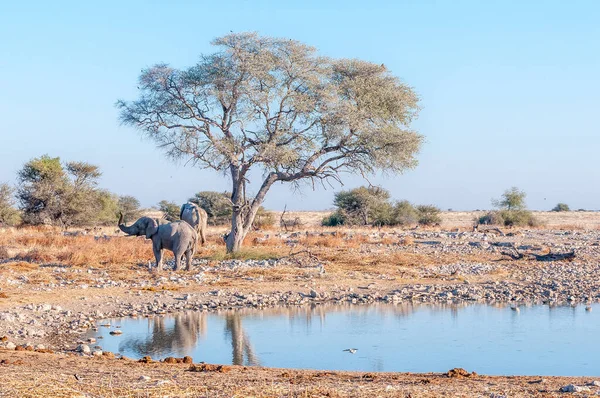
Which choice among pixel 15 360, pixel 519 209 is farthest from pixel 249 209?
pixel 519 209

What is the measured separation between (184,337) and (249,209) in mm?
11241

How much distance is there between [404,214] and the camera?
45438mm

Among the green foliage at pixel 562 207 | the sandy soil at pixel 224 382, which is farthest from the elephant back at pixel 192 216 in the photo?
the green foliage at pixel 562 207

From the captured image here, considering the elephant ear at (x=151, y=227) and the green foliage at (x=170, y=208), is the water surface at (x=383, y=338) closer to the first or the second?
the elephant ear at (x=151, y=227)

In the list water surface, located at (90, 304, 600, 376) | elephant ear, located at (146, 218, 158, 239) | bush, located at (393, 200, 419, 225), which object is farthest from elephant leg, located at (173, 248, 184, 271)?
A: bush, located at (393, 200, 419, 225)

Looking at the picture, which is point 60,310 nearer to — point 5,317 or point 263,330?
point 5,317

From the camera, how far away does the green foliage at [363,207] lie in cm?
4462

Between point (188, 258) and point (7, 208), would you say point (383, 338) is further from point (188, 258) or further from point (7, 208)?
point (7, 208)

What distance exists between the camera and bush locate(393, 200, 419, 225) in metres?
44.8

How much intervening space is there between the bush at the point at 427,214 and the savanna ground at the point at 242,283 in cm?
1337

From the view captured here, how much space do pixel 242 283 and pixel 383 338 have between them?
5.82 metres

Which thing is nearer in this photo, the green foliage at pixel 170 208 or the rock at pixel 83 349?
the rock at pixel 83 349

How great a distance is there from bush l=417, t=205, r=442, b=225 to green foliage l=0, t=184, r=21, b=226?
23.2m

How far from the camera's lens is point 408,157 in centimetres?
2386
